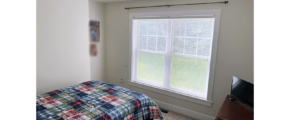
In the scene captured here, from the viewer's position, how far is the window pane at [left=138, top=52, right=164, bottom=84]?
3.34 metres

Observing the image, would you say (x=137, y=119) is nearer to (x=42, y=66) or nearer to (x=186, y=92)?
(x=186, y=92)

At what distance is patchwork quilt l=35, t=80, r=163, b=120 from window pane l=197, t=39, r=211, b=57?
1206 millimetres

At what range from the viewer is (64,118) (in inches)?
68.5

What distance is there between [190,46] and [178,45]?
22 cm

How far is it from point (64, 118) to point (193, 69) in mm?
2119

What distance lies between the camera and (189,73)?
2998 millimetres

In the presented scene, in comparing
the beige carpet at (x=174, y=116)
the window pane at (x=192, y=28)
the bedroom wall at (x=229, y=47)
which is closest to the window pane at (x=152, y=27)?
the bedroom wall at (x=229, y=47)

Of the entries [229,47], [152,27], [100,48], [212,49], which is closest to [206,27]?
[212,49]

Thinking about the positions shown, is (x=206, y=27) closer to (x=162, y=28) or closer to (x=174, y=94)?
(x=162, y=28)

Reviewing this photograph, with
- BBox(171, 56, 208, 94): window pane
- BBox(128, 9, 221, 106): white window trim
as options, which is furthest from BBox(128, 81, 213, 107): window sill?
BBox(171, 56, 208, 94): window pane

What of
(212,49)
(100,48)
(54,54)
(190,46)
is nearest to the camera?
(54,54)
